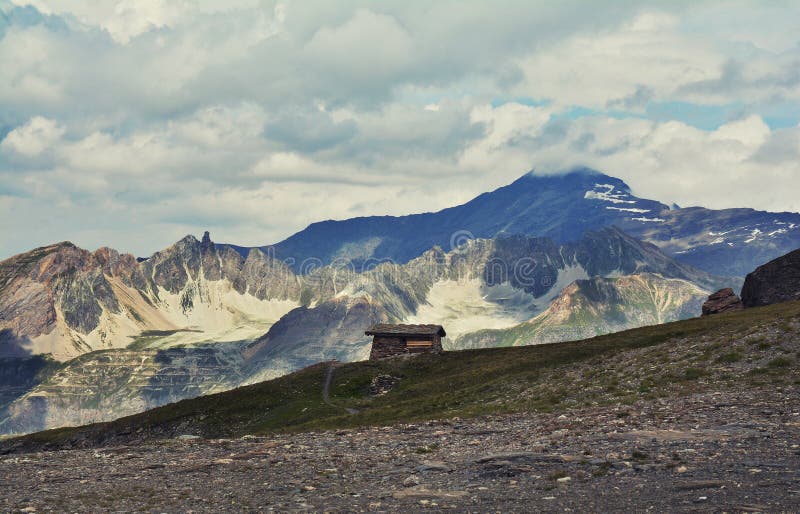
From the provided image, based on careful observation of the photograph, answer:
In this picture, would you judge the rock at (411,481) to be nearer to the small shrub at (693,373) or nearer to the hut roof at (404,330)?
the small shrub at (693,373)

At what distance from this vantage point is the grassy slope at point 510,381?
172ft

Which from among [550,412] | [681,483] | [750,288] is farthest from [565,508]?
[750,288]

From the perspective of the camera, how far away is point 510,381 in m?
68.2

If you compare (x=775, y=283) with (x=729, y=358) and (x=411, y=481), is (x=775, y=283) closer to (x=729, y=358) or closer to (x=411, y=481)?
(x=729, y=358)

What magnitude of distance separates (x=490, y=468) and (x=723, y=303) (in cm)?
9170

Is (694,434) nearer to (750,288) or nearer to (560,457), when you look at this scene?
(560,457)

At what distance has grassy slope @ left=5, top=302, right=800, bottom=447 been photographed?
5256 cm

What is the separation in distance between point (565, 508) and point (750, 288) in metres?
102

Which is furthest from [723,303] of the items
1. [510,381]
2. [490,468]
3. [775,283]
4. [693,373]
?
[490,468]

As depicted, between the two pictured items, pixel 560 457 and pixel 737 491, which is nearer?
pixel 737 491

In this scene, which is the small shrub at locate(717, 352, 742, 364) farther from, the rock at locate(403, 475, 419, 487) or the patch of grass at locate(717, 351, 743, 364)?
the rock at locate(403, 475, 419, 487)

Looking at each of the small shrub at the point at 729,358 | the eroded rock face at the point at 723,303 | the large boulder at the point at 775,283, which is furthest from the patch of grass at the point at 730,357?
the eroded rock face at the point at 723,303

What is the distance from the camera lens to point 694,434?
33.9m

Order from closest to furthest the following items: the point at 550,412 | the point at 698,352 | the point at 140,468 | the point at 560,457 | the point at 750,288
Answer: the point at 560,457, the point at 140,468, the point at 550,412, the point at 698,352, the point at 750,288
